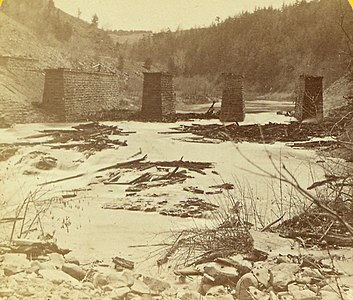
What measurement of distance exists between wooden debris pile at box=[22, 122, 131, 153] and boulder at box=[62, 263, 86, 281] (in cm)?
559

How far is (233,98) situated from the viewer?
18297mm

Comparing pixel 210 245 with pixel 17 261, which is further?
pixel 210 245

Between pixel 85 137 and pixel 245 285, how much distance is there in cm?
923

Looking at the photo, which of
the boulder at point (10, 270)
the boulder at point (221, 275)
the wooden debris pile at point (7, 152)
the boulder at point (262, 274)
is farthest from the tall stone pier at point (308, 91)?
the boulder at point (10, 270)

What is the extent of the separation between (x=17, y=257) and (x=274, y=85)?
34595mm

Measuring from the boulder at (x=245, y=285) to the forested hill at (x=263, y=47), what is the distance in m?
24.9

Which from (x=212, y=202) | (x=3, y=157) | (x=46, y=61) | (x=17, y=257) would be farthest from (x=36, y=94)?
(x=17, y=257)

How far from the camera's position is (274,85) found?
1458 inches

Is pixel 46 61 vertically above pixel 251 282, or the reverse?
pixel 46 61

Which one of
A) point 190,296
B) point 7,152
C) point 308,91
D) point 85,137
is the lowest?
point 190,296

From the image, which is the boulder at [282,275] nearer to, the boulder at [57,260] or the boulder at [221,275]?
the boulder at [221,275]

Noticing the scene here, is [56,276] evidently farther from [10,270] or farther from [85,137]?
[85,137]

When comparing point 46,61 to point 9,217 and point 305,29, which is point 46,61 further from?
point 9,217

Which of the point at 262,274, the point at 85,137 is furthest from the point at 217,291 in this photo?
the point at 85,137
